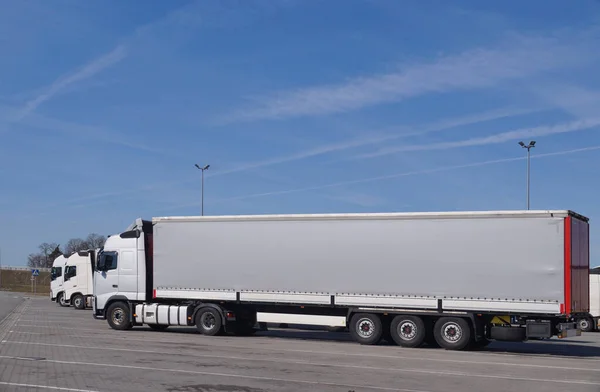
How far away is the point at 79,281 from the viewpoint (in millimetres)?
44125

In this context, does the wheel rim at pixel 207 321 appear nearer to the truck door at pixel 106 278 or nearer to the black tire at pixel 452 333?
the truck door at pixel 106 278

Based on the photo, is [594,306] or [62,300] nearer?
[594,306]

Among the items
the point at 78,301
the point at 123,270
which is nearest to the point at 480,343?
the point at 123,270

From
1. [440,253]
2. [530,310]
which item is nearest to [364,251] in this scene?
[440,253]

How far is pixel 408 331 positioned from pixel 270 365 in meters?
6.07

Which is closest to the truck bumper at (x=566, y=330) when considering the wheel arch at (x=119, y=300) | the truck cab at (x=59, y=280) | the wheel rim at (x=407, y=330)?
the wheel rim at (x=407, y=330)

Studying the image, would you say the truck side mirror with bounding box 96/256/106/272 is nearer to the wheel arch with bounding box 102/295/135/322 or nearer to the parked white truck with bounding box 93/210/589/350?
the parked white truck with bounding box 93/210/589/350

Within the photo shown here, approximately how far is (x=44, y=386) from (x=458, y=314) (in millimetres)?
11416

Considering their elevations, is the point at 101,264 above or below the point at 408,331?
above

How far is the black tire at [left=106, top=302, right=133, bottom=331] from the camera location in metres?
25.7

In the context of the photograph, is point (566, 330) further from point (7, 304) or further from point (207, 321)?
point (7, 304)

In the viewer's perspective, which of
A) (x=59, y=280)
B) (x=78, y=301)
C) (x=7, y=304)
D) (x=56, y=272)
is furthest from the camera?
(x=56, y=272)

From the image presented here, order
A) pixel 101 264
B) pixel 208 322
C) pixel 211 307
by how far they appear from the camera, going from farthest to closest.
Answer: pixel 101 264
pixel 208 322
pixel 211 307

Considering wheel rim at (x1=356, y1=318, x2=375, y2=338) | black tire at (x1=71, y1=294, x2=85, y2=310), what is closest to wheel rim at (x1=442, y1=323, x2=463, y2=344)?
wheel rim at (x1=356, y1=318, x2=375, y2=338)
